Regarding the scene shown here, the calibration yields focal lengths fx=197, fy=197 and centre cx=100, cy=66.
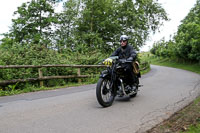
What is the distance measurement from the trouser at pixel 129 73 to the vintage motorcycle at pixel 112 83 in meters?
0.09

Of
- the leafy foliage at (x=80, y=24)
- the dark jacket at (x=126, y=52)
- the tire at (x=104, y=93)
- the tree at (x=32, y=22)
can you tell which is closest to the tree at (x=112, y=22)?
the leafy foliage at (x=80, y=24)

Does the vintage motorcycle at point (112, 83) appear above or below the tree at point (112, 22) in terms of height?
below

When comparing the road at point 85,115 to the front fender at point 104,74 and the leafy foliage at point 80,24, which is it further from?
the leafy foliage at point 80,24

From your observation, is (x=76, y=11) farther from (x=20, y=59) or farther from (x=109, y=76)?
(x=109, y=76)

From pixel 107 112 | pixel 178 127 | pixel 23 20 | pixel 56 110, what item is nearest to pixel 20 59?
pixel 56 110

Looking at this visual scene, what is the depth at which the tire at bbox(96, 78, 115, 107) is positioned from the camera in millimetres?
4996

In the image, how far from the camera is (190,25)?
22.2m

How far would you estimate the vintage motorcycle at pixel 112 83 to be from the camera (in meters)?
5.19

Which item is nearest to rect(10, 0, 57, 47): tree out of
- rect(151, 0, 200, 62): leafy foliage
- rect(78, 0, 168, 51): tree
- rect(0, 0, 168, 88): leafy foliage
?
rect(0, 0, 168, 88): leafy foliage

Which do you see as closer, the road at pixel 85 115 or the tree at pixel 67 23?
the road at pixel 85 115

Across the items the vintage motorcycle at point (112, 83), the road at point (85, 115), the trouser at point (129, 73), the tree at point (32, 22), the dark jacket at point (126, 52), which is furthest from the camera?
the tree at point (32, 22)

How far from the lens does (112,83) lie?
550 cm

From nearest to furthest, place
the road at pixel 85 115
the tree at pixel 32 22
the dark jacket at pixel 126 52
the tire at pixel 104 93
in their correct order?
1. the road at pixel 85 115
2. the tire at pixel 104 93
3. the dark jacket at pixel 126 52
4. the tree at pixel 32 22

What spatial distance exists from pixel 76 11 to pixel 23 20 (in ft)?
19.0
